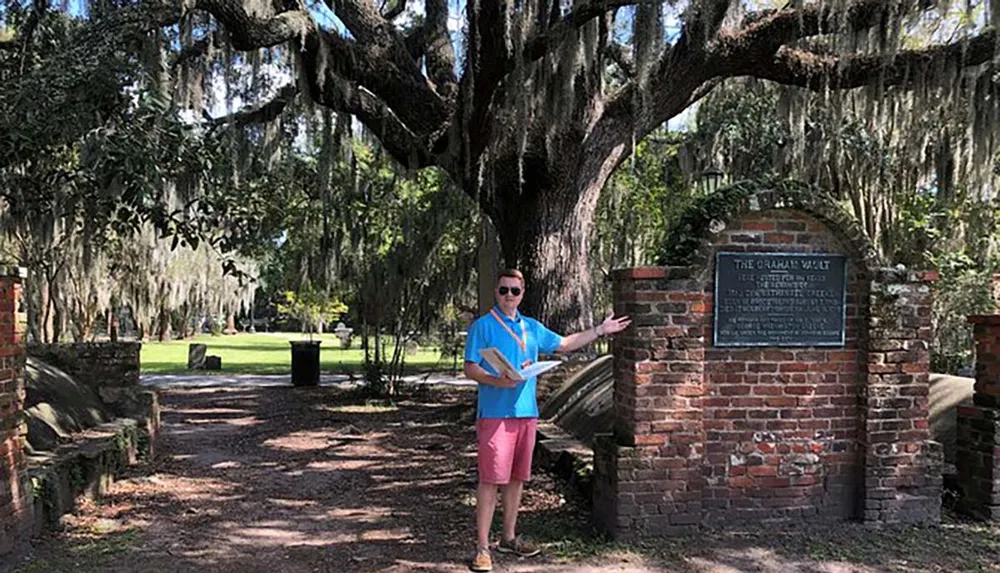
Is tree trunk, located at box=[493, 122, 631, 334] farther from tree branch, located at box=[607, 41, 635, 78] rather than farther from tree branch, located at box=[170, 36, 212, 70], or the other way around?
tree branch, located at box=[170, 36, 212, 70]

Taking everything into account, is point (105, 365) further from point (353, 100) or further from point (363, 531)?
point (363, 531)

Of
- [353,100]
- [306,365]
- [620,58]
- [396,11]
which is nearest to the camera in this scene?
[353,100]

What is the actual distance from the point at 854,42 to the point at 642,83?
251cm

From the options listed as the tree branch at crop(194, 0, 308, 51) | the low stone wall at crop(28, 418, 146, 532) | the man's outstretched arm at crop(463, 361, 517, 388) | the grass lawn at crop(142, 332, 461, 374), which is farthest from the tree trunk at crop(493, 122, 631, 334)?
the grass lawn at crop(142, 332, 461, 374)

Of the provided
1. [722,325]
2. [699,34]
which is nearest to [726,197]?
[722,325]

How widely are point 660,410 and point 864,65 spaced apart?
602cm

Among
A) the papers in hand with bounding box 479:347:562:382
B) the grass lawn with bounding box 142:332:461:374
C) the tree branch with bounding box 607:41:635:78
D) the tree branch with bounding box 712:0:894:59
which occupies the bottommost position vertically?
the grass lawn with bounding box 142:332:461:374

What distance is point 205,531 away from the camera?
216 inches

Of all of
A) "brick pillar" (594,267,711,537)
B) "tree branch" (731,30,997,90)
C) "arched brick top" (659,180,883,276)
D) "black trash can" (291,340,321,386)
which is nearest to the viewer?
"brick pillar" (594,267,711,537)

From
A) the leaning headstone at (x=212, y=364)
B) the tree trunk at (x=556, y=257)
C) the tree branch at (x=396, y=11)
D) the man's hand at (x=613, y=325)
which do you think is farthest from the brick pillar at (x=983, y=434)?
the leaning headstone at (x=212, y=364)

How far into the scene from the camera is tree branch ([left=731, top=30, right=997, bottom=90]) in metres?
8.39

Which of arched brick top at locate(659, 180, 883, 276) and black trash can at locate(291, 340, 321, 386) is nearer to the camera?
arched brick top at locate(659, 180, 883, 276)

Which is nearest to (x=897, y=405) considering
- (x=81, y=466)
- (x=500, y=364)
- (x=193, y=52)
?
(x=500, y=364)

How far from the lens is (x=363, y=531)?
18.0 ft
